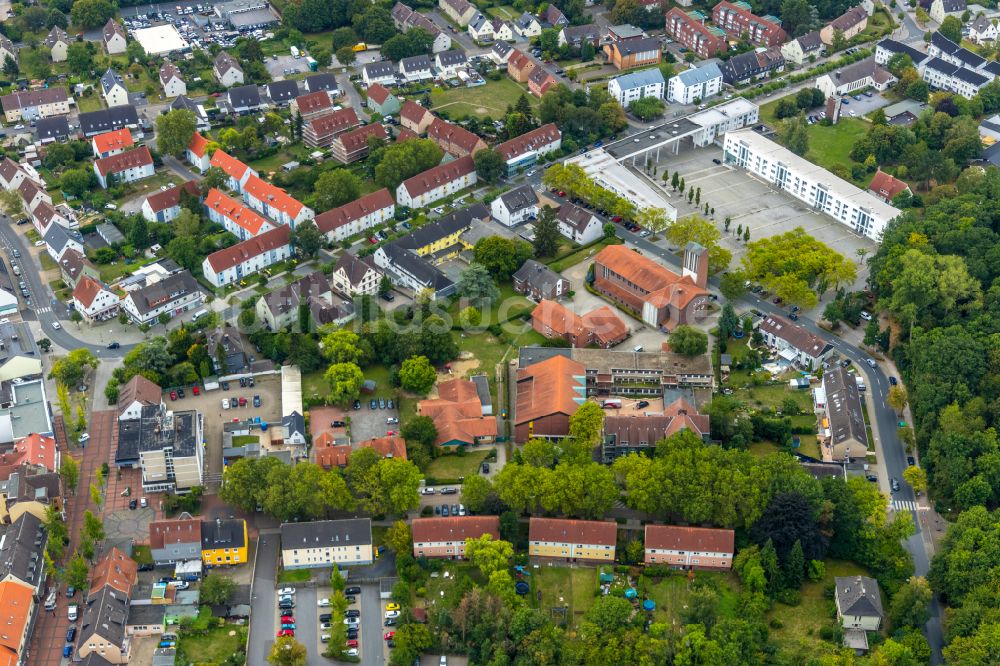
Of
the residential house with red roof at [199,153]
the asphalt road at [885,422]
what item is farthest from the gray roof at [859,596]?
the residential house with red roof at [199,153]

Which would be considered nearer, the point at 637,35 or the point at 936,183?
the point at 936,183

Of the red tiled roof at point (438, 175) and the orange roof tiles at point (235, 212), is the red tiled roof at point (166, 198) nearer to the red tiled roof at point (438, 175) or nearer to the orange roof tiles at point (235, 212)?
the orange roof tiles at point (235, 212)

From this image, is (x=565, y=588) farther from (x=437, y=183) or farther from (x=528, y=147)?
(x=528, y=147)

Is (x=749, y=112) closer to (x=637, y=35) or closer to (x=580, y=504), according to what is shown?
(x=637, y=35)

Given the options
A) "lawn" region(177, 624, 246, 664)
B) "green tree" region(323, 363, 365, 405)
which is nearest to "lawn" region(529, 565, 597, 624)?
"lawn" region(177, 624, 246, 664)

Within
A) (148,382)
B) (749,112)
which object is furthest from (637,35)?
(148,382)
